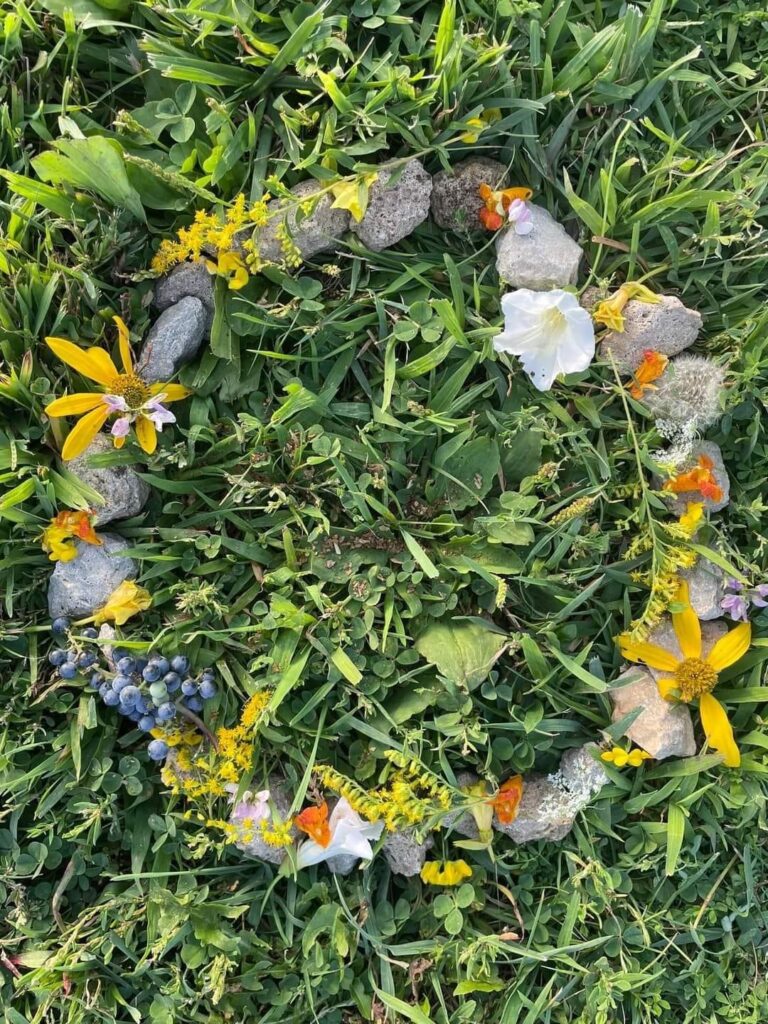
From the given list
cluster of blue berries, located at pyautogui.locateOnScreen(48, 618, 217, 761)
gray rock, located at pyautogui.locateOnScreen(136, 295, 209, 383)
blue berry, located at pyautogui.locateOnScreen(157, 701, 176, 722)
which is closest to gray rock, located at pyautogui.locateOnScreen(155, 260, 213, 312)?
gray rock, located at pyautogui.locateOnScreen(136, 295, 209, 383)

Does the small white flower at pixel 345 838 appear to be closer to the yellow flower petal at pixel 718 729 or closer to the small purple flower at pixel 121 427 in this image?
the yellow flower petal at pixel 718 729

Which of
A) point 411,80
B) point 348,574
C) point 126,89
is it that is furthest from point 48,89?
point 348,574

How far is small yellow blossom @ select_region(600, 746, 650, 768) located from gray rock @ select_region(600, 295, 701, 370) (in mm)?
925

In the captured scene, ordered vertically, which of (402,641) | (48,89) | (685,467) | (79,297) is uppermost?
(48,89)

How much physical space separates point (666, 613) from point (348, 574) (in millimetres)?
799

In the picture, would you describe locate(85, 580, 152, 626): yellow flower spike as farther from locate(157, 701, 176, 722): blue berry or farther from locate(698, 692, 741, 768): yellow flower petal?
locate(698, 692, 741, 768): yellow flower petal

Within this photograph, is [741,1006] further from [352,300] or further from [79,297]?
[79,297]

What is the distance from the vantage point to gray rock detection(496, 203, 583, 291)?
6.00 ft

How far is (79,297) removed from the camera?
5.90ft

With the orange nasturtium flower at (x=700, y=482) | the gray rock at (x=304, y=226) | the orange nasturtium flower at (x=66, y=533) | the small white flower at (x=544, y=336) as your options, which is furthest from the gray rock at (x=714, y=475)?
the orange nasturtium flower at (x=66, y=533)

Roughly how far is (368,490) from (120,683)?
71 centimetres

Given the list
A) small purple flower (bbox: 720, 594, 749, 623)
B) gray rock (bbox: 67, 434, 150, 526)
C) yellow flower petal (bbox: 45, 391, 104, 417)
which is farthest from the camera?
small purple flower (bbox: 720, 594, 749, 623)

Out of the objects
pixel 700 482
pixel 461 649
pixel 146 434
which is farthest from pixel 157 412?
pixel 700 482

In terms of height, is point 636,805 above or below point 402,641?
below
